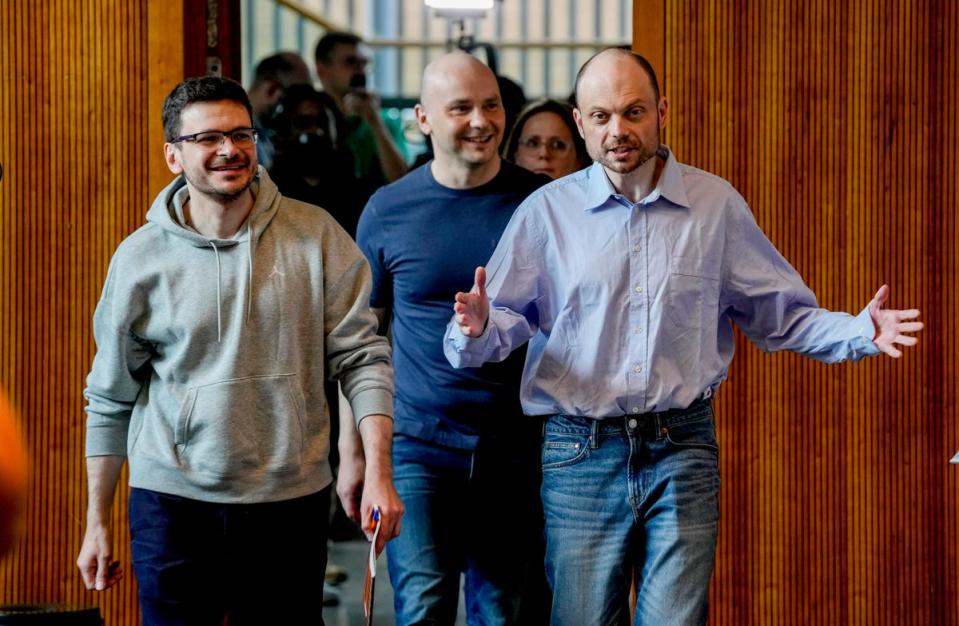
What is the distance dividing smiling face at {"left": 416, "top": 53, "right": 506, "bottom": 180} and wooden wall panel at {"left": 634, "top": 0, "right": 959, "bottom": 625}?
72 centimetres

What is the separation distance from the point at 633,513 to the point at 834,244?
1396 millimetres

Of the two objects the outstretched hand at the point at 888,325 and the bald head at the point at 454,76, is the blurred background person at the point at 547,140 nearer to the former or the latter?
the bald head at the point at 454,76

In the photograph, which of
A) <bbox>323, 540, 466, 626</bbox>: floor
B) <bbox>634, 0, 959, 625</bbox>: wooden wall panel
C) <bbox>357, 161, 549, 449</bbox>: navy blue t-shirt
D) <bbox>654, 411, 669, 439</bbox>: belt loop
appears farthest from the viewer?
<bbox>323, 540, 466, 626</bbox>: floor

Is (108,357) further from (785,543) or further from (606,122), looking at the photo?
(785,543)

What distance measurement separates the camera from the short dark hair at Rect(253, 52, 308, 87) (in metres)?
5.84

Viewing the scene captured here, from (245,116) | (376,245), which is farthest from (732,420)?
(245,116)

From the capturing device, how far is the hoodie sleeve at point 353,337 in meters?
2.70

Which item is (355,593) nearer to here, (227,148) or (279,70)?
(279,70)

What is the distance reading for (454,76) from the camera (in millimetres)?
3197

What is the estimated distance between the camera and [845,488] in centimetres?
374

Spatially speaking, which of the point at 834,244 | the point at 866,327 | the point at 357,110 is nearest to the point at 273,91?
the point at 357,110

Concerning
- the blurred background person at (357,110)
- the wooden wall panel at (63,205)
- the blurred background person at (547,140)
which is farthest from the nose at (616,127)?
the blurred background person at (357,110)

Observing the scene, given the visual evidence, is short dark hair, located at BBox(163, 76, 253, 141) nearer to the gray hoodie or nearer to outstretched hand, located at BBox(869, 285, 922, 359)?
the gray hoodie

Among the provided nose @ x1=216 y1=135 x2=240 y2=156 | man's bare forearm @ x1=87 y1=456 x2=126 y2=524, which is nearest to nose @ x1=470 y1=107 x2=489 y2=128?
nose @ x1=216 y1=135 x2=240 y2=156
